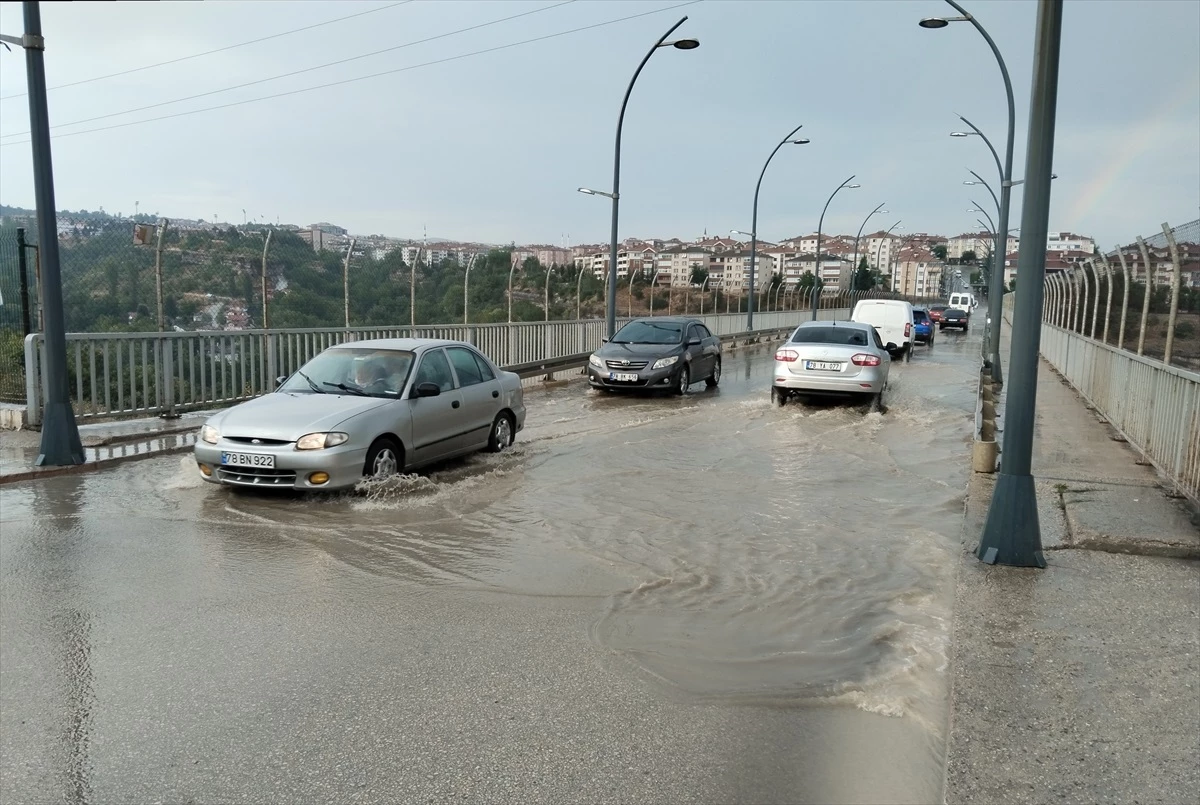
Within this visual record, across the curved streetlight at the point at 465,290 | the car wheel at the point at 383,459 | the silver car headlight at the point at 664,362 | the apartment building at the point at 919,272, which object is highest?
the apartment building at the point at 919,272

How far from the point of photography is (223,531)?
754 cm

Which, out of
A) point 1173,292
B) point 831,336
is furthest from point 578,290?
point 1173,292

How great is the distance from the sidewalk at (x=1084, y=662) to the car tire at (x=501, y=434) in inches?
212

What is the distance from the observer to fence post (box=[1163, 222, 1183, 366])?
1006 centimetres

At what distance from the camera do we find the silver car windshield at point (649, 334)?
19.5 metres

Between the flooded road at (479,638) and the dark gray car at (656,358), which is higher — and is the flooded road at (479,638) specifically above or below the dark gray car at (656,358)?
below

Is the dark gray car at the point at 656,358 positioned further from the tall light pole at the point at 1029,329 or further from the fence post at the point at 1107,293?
the tall light pole at the point at 1029,329

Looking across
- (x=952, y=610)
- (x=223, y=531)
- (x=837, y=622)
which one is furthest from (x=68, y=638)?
(x=952, y=610)

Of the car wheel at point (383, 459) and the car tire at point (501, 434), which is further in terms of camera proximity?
the car tire at point (501, 434)

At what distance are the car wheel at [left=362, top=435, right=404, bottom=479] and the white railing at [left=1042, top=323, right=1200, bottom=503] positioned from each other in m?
7.09

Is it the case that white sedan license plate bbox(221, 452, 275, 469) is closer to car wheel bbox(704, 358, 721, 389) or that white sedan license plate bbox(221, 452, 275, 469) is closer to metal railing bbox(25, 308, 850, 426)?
metal railing bbox(25, 308, 850, 426)

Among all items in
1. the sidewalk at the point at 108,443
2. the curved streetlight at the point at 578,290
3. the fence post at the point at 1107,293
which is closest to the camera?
the sidewalk at the point at 108,443

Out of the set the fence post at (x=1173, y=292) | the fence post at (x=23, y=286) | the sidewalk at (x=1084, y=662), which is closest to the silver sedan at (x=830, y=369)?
the fence post at (x=1173, y=292)

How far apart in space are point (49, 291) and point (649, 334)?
12230 mm
